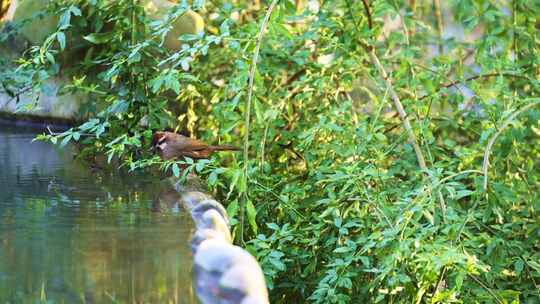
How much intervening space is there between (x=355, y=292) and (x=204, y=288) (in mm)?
1875

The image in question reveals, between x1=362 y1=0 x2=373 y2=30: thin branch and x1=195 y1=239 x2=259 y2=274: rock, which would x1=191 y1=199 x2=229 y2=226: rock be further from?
x1=362 y1=0 x2=373 y2=30: thin branch

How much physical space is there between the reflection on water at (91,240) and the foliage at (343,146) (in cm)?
17

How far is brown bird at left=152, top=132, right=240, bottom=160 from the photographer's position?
12.1 ft

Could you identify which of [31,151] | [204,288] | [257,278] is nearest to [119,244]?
[204,288]

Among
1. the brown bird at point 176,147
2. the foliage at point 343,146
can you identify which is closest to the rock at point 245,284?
the foliage at point 343,146

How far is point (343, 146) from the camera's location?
154 inches

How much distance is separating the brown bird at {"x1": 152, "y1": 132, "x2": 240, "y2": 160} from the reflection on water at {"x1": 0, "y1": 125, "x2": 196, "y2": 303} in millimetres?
142

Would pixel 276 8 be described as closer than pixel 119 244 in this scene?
No

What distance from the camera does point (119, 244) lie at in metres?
2.38

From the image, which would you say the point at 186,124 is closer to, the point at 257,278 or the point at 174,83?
the point at 174,83

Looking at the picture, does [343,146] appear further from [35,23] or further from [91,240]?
[35,23]

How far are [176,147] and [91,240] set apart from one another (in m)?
1.30

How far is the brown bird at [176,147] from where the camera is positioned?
3.68 m

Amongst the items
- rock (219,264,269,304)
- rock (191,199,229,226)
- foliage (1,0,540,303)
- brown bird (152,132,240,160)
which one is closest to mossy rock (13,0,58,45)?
foliage (1,0,540,303)
